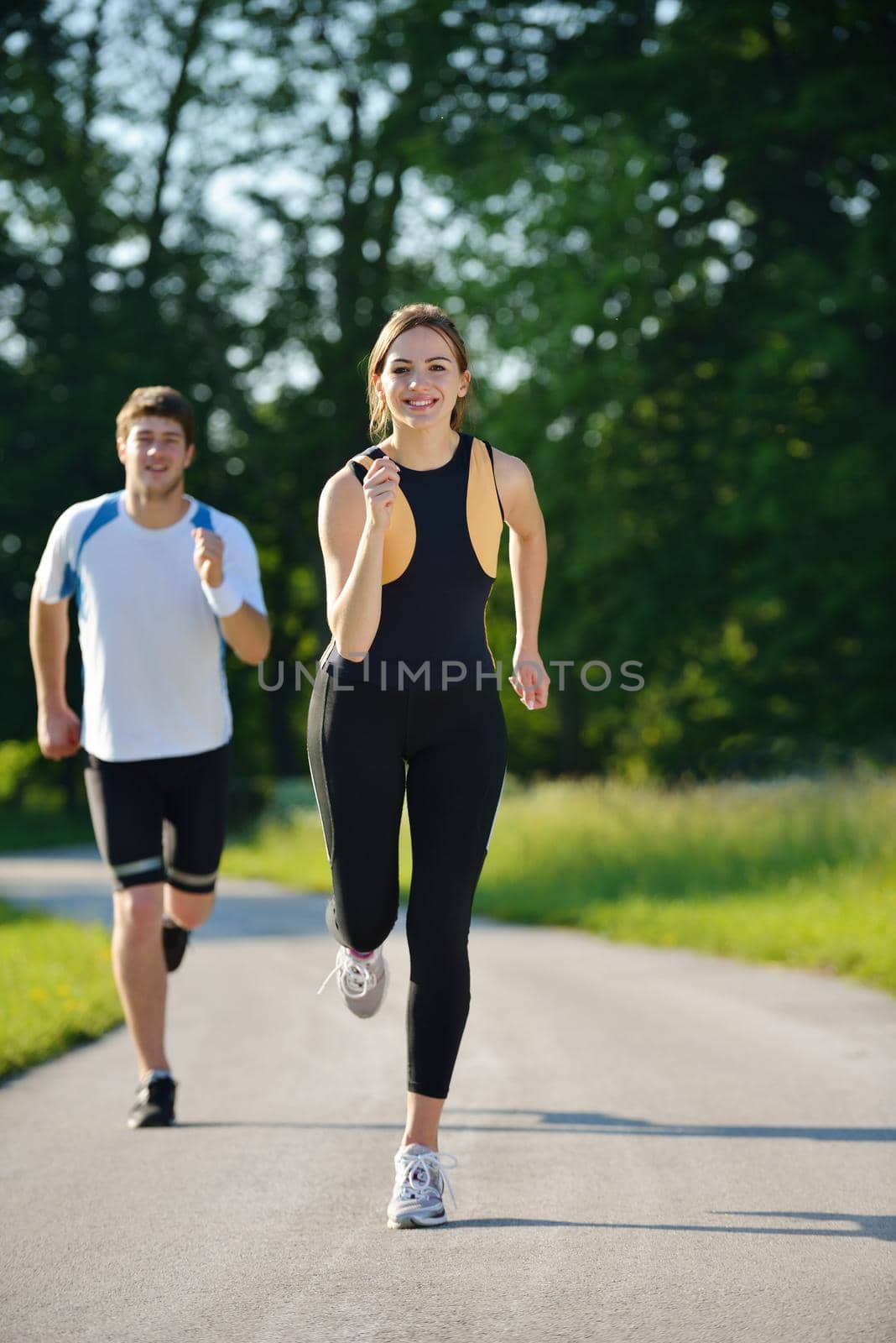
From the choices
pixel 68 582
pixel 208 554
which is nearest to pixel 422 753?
pixel 208 554

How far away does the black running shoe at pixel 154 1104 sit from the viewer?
582cm

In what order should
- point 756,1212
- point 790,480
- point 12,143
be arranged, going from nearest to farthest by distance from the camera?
point 756,1212 < point 790,480 < point 12,143

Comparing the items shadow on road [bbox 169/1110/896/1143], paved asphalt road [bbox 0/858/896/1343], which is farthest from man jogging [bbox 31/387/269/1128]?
paved asphalt road [bbox 0/858/896/1343]

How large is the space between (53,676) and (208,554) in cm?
84

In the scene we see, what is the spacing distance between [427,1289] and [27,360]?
37.3 meters

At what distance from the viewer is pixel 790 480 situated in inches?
992

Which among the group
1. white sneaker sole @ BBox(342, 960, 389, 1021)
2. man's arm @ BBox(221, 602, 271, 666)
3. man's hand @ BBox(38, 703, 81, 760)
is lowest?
white sneaker sole @ BBox(342, 960, 389, 1021)

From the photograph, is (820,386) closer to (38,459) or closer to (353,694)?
(38,459)

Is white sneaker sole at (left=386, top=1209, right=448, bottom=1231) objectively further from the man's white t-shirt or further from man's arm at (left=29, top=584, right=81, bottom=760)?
man's arm at (left=29, top=584, right=81, bottom=760)

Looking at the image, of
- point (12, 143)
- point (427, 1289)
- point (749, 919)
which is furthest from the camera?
point (12, 143)

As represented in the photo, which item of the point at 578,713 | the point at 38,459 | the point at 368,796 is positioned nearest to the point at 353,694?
the point at 368,796

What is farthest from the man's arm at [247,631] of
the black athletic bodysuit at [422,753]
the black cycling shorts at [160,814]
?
the black athletic bodysuit at [422,753]

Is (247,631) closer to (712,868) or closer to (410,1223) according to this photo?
(410,1223)

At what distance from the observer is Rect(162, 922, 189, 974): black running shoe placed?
6.54 metres
